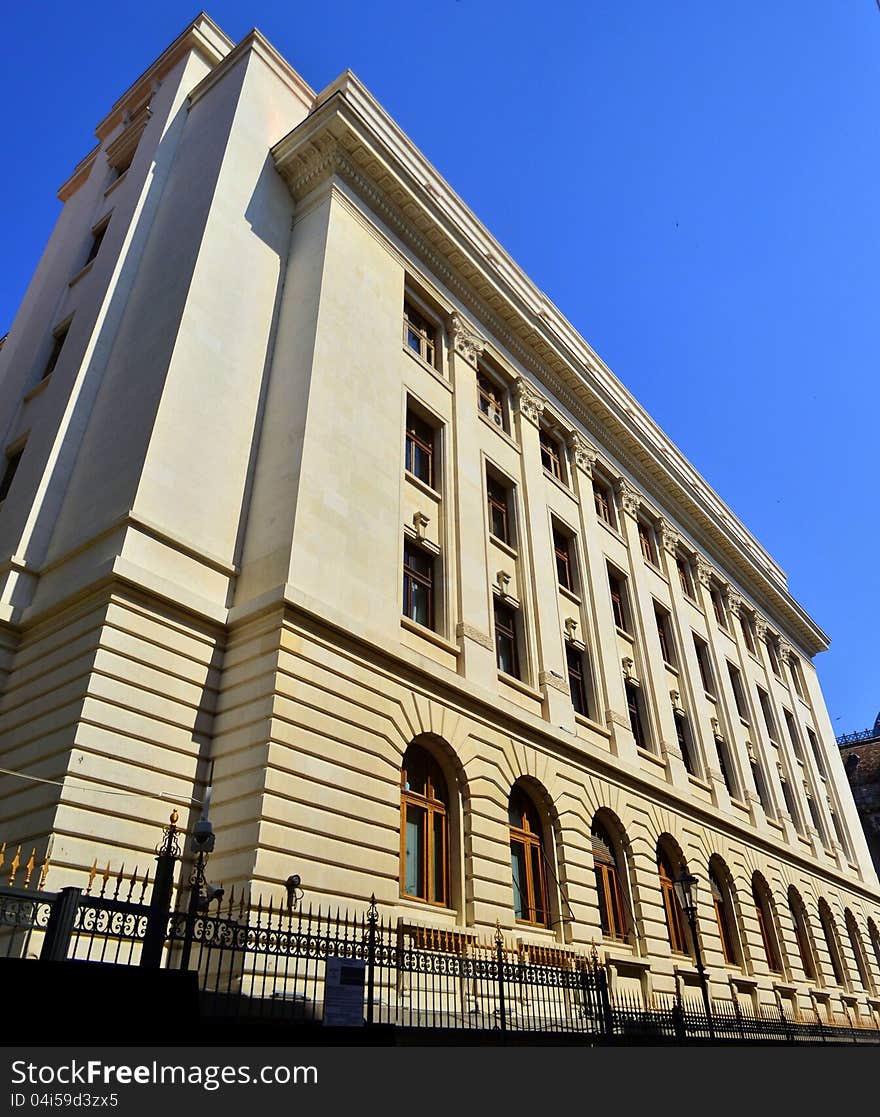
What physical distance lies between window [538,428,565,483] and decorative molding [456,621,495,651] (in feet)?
31.0

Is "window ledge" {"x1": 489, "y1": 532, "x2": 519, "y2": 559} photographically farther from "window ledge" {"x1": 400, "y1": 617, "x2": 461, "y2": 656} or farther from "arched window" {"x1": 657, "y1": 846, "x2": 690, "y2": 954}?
"arched window" {"x1": 657, "y1": 846, "x2": 690, "y2": 954}

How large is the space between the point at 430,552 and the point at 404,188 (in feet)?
34.5

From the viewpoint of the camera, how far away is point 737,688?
3575cm

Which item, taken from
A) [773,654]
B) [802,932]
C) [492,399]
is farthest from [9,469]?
[773,654]

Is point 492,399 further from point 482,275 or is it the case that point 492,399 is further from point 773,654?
point 773,654

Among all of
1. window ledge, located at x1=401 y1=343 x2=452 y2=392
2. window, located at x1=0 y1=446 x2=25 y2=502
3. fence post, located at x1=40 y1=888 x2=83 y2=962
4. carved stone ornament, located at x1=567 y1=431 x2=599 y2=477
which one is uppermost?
Result: carved stone ornament, located at x1=567 y1=431 x2=599 y2=477

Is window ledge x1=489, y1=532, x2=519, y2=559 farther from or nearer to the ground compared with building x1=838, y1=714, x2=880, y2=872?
nearer to the ground

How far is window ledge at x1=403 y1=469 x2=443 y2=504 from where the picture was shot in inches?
772

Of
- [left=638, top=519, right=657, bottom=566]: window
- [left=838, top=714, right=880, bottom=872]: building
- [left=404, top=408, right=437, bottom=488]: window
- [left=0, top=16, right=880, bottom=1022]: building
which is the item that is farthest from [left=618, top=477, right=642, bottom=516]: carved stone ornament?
[left=838, top=714, right=880, bottom=872]: building

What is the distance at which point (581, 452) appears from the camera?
2916cm

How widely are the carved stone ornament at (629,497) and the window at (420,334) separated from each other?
35.7 feet

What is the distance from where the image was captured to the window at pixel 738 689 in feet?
114

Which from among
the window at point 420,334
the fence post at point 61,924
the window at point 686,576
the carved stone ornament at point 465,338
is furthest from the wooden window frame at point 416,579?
the window at point 686,576
